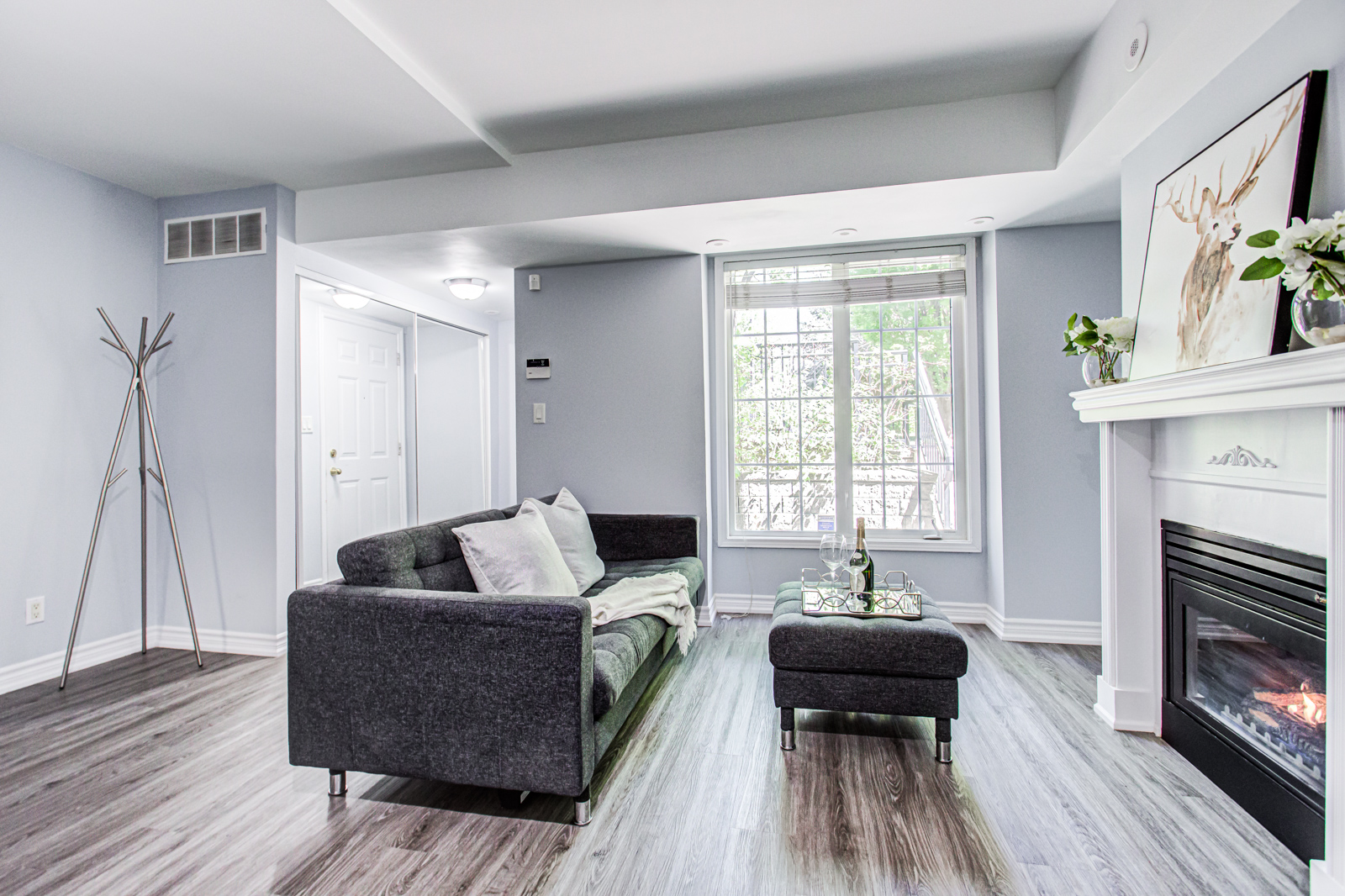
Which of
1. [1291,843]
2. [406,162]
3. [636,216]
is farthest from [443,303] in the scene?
Answer: [1291,843]

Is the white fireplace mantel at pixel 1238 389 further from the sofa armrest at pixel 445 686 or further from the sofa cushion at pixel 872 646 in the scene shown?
the sofa armrest at pixel 445 686

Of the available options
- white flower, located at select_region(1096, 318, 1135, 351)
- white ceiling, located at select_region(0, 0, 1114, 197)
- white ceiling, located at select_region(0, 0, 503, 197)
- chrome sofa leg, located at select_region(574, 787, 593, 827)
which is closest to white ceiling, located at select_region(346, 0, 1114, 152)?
white ceiling, located at select_region(0, 0, 1114, 197)

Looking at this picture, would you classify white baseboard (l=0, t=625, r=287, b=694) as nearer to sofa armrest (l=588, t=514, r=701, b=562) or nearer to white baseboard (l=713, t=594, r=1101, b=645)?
sofa armrest (l=588, t=514, r=701, b=562)

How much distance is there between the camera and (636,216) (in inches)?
126

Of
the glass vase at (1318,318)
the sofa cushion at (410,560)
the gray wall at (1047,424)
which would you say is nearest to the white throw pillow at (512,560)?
the sofa cushion at (410,560)

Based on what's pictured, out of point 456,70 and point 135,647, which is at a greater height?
point 456,70

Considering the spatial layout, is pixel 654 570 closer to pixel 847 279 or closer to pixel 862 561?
pixel 862 561

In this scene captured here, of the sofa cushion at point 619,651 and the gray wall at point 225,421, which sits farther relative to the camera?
the gray wall at point 225,421

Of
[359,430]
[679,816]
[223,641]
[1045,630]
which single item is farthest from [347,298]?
[1045,630]

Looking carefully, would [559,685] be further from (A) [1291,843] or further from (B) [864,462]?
(B) [864,462]

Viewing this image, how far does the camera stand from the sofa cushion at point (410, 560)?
2.00 metres

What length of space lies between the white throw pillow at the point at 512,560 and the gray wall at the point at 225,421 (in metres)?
1.67

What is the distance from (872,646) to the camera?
2.18 metres

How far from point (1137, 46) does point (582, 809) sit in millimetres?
2837
